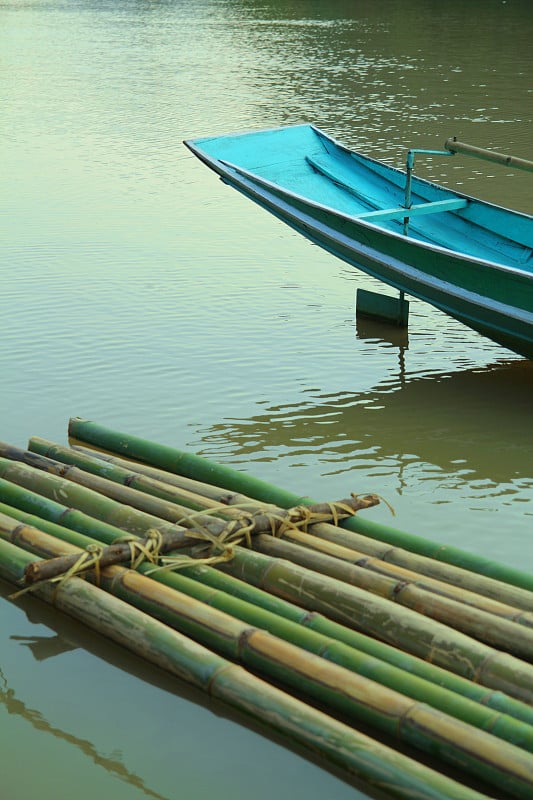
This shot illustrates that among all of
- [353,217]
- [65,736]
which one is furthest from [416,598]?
[353,217]

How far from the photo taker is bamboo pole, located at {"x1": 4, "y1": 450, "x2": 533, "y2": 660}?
18.8 ft

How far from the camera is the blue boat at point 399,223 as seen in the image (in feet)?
35.5

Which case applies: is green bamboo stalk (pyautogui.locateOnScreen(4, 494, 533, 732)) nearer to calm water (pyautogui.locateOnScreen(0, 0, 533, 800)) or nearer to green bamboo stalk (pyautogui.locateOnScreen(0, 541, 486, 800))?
green bamboo stalk (pyautogui.locateOnScreen(0, 541, 486, 800))

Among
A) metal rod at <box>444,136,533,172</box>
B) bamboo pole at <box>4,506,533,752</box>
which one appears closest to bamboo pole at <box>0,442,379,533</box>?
bamboo pole at <box>4,506,533,752</box>

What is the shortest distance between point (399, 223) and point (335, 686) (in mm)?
8401

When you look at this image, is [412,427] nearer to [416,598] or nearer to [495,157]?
[495,157]

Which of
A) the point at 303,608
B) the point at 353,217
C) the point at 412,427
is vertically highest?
the point at 353,217

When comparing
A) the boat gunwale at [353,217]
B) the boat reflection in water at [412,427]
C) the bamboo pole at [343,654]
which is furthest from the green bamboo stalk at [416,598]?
the boat gunwale at [353,217]

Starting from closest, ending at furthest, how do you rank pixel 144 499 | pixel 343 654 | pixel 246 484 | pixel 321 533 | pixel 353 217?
pixel 343 654, pixel 321 533, pixel 144 499, pixel 246 484, pixel 353 217

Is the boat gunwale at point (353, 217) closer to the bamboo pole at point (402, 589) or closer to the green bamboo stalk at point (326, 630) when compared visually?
the bamboo pole at point (402, 589)

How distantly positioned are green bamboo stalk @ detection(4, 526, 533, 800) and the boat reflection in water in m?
3.33

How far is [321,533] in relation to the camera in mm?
7027

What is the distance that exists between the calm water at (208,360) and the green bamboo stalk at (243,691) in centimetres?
29

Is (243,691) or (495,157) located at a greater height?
(495,157)
